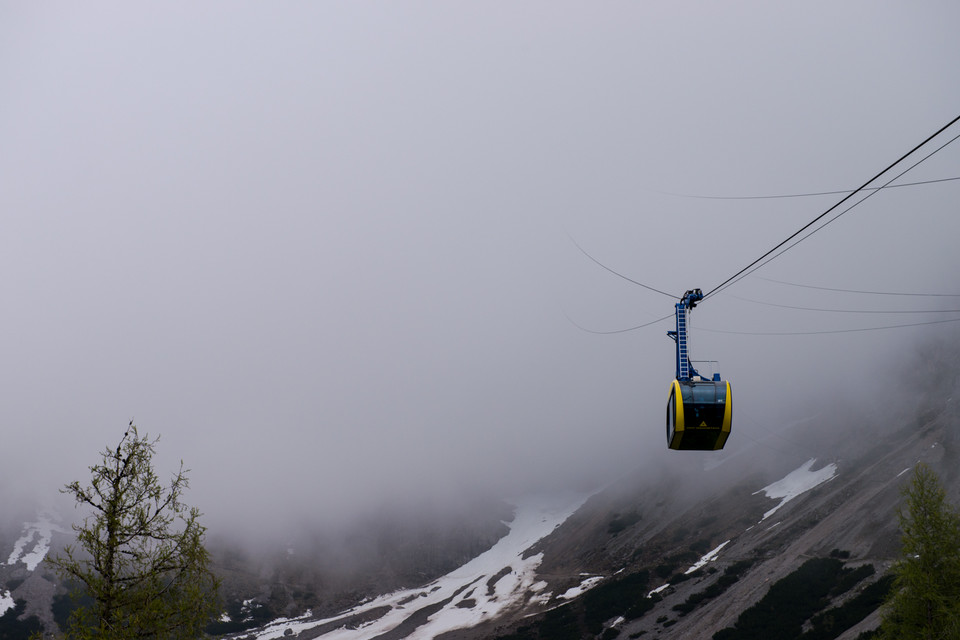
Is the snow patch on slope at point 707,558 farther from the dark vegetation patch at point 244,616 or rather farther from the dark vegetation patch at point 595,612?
the dark vegetation patch at point 244,616

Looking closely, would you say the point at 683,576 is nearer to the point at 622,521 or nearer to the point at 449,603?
the point at 622,521

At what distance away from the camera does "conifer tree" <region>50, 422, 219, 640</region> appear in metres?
11.0

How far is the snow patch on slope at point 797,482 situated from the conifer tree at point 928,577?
66.5 metres

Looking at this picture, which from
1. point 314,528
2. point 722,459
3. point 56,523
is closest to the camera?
point 722,459

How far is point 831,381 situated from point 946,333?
23.8 metres

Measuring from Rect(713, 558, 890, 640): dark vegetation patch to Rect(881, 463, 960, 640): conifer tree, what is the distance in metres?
27.4

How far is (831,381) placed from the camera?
139 meters

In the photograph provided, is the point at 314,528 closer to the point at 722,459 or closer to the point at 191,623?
the point at 722,459

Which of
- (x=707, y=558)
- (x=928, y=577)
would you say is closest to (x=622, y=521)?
(x=707, y=558)

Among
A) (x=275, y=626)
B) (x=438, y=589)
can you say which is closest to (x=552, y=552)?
(x=438, y=589)

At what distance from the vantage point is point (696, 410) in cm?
2197

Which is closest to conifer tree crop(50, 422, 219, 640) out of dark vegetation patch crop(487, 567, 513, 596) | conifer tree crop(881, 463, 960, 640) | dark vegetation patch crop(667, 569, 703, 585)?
conifer tree crop(881, 463, 960, 640)

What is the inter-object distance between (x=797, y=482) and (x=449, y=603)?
Answer: 191ft

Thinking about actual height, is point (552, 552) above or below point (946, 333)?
below
